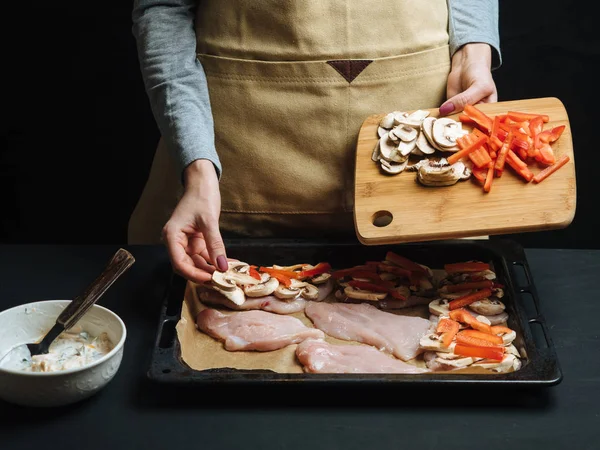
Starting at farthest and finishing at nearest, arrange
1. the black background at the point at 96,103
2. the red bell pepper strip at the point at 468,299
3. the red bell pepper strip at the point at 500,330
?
the black background at the point at 96,103 < the red bell pepper strip at the point at 468,299 < the red bell pepper strip at the point at 500,330

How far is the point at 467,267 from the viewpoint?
6.39ft

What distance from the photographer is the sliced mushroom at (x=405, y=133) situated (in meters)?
1.97

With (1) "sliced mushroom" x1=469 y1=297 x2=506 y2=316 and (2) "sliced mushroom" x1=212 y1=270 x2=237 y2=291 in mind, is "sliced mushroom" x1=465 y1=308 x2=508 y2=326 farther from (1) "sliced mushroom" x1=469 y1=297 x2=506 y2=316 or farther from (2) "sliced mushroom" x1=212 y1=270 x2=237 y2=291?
(2) "sliced mushroom" x1=212 y1=270 x2=237 y2=291

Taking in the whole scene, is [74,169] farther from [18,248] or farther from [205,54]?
[205,54]

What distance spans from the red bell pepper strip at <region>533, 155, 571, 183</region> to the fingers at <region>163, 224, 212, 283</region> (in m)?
0.78

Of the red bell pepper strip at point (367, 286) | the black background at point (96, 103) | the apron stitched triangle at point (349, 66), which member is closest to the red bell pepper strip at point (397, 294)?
the red bell pepper strip at point (367, 286)

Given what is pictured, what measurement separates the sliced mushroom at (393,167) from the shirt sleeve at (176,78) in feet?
1.32

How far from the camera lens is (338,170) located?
2.13 metres

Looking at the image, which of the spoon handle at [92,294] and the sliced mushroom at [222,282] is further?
the sliced mushroom at [222,282]

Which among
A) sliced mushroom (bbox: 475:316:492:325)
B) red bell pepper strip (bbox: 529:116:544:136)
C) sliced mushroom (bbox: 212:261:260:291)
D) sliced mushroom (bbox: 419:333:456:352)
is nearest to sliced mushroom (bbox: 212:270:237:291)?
sliced mushroom (bbox: 212:261:260:291)

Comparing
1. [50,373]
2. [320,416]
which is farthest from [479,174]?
[50,373]

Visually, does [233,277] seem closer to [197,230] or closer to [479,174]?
[197,230]

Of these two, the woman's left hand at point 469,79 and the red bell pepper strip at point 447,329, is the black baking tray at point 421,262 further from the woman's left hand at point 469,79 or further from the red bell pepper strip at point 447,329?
the woman's left hand at point 469,79

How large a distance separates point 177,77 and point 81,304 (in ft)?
2.22
